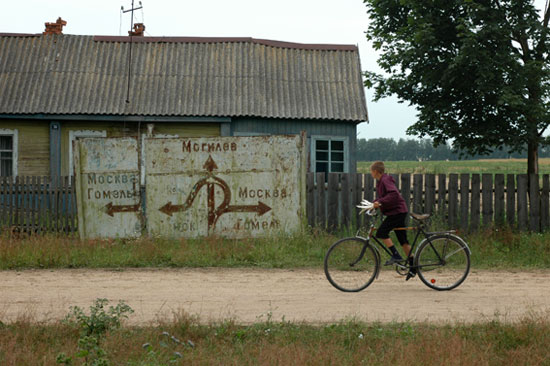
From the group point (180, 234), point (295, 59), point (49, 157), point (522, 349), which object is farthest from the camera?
point (295, 59)

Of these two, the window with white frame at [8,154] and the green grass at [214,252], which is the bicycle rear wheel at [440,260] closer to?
the green grass at [214,252]

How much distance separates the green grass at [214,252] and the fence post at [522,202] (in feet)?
2.69

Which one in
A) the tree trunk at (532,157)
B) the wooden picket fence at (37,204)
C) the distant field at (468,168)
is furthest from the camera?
the distant field at (468,168)

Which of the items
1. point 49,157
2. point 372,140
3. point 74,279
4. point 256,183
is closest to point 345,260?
point 74,279

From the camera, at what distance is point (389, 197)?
871 cm

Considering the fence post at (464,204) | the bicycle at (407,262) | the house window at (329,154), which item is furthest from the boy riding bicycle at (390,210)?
the house window at (329,154)

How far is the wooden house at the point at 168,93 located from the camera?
56.3 feet

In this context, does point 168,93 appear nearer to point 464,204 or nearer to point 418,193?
point 418,193

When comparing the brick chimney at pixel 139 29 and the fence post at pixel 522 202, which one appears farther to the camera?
the brick chimney at pixel 139 29

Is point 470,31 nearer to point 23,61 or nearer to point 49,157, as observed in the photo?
point 49,157

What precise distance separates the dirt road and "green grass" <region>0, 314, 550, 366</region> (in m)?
0.40

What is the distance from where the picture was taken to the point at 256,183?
13.2 meters

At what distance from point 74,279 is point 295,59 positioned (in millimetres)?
11212

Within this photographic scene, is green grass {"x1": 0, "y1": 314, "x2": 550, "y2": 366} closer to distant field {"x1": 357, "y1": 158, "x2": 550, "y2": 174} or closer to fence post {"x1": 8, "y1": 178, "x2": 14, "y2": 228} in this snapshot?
fence post {"x1": 8, "y1": 178, "x2": 14, "y2": 228}
